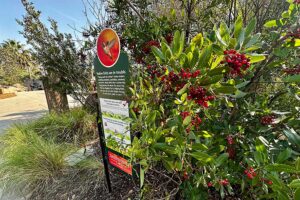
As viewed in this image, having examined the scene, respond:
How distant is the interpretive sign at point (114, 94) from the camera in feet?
5.33

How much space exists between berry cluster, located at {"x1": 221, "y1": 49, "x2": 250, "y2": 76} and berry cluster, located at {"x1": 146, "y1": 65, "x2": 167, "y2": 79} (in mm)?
411

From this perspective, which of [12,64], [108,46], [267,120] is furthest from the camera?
[12,64]

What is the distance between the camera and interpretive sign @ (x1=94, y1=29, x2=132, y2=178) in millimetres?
1626

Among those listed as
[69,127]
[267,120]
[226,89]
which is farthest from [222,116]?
[69,127]

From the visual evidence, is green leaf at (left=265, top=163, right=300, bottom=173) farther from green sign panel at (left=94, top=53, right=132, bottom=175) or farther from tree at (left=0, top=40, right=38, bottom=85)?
tree at (left=0, top=40, right=38, bottom=85)

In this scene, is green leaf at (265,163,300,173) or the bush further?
the bush

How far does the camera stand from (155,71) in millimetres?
1351

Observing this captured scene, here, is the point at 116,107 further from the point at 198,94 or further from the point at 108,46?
the point at 198,94

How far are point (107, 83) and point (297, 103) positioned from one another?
1634 mm

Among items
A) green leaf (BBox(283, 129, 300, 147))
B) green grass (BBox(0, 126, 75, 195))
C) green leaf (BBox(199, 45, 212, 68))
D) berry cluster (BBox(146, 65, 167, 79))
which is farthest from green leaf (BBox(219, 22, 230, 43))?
green grass (BBox(0, 126, 75, 195))

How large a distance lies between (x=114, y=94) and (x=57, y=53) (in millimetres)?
2202

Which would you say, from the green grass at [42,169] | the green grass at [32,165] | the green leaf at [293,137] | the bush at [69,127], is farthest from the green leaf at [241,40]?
the bush at [69,127]

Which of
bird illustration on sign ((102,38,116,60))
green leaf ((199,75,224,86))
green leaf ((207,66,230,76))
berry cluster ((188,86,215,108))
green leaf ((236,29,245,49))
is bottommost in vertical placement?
berry cluster ((188,86,215,108))

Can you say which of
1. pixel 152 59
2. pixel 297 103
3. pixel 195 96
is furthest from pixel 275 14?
pixel 195 96
